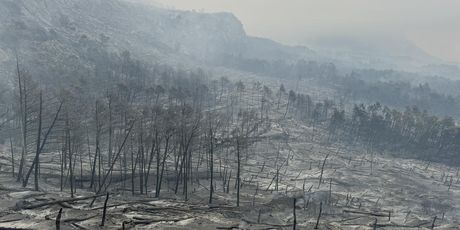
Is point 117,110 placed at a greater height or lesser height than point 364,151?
greater

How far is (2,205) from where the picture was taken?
135ft

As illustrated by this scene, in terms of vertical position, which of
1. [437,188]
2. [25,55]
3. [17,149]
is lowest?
[437,188]

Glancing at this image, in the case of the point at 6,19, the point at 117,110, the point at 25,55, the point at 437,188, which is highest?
the point at 6,19

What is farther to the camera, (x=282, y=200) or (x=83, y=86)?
(x=83, y=86)

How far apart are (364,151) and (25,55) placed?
382ft

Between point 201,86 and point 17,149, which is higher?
point 201,86

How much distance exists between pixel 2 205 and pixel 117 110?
1723 inches

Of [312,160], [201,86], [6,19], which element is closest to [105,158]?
[312,160]

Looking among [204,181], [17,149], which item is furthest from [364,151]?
[17,149]

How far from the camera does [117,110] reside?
8394 centimetres

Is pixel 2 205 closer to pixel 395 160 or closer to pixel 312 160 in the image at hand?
pixel 312 160

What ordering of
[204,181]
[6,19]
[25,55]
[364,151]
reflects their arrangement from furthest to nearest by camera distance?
[6,19] < [25,55] < [364,151] < [204,181]

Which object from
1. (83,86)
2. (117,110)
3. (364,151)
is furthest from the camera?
(364,151)

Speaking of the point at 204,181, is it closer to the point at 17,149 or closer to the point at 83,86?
the point at 17,149
